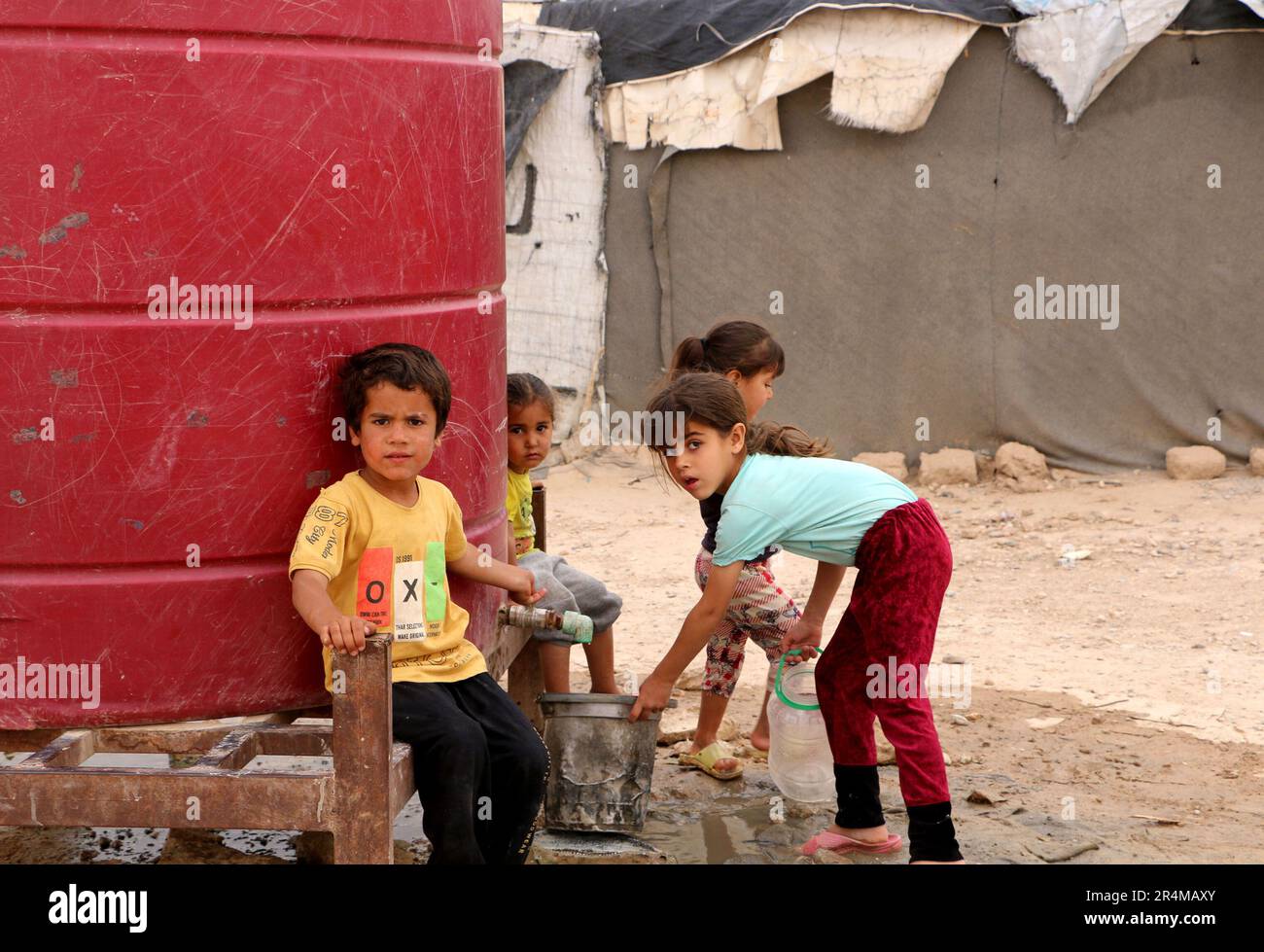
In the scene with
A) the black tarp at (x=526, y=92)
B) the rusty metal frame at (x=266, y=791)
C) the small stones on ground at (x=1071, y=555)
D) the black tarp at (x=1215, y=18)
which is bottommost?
the small stones on ground at (x=1071, y=555)

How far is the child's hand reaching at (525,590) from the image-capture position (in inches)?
130

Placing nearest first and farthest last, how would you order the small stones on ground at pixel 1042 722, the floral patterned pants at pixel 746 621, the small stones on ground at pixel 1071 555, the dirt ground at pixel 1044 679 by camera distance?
the dirt ground at pixel 1044 679 < the floral patterned pants at pixel 746 621 < the small stones on ground at pixel 1042 722 < the small stones on ground at pixel 1071 555

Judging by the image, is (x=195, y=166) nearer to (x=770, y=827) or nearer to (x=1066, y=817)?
(x=770, y=827)

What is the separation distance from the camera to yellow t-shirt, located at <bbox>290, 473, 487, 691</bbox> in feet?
9.27

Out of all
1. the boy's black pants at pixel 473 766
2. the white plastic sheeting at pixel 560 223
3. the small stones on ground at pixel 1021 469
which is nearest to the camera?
the boy's black pants at pixel 473 766

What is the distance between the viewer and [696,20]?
822 centimetres

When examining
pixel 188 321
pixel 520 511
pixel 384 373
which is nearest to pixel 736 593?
pixel 520 511

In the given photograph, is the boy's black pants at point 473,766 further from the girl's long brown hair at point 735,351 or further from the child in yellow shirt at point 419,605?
the girl's long brown hair at point 735,351

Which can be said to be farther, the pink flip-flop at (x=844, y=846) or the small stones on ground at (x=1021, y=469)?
the small stones on ground at (x=1021, y=469)

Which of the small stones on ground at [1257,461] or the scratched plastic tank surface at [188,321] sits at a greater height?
the scratched plastic tank surface at [188,321]

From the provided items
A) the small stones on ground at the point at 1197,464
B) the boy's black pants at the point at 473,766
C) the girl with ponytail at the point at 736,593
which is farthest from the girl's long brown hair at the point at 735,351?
the small stones on ground at the point at 1197,464

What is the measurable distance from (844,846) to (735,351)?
1.34m

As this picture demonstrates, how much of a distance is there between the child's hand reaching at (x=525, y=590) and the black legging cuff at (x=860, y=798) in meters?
0.89

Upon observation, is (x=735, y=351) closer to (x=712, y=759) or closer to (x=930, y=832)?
(x=712, y=759)
